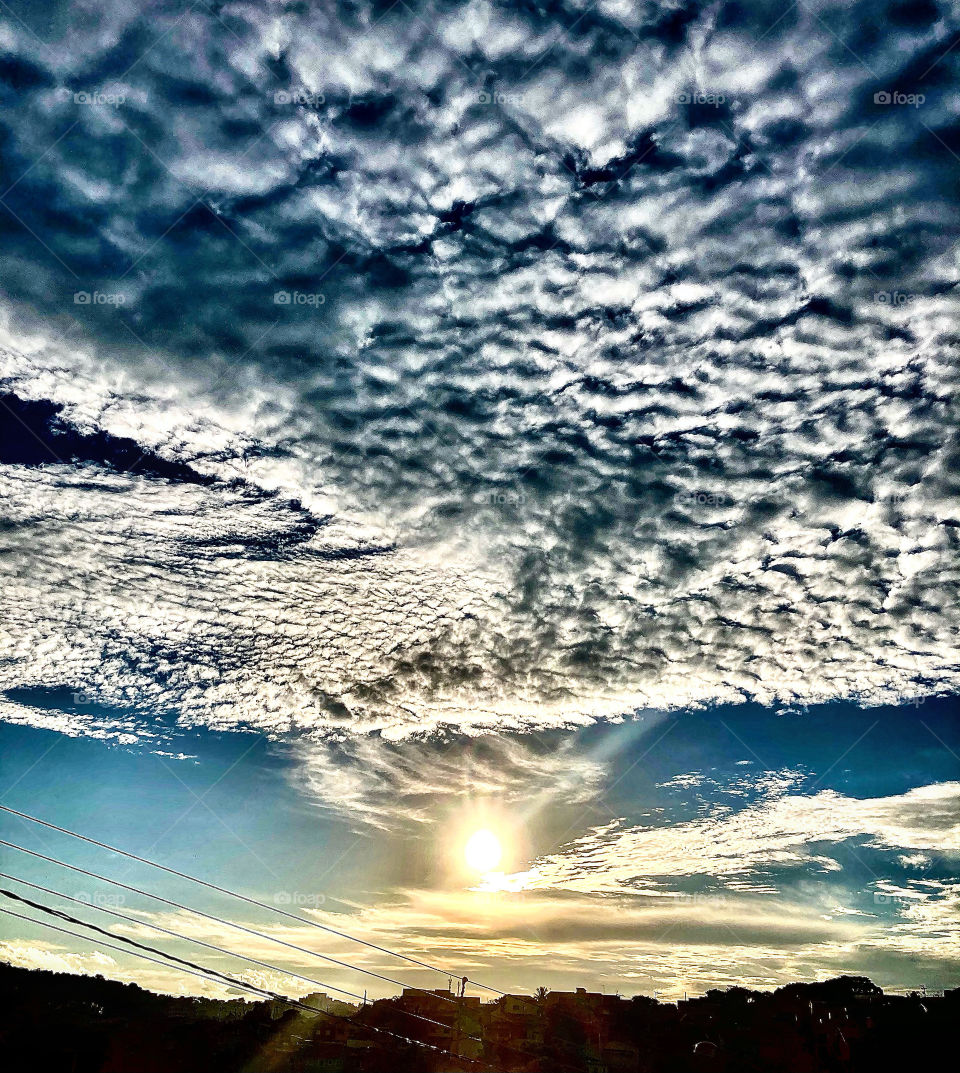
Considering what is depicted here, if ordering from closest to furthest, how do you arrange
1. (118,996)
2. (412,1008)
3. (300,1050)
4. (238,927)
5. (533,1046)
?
(238,927), (118,996), (300,1050), (533,1046), (412,1008)

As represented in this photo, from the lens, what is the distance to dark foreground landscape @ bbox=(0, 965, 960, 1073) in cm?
2712

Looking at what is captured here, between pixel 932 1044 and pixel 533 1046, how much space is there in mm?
34475

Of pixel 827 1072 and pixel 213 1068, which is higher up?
pixel 827 1072

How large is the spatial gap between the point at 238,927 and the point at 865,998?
7248 centimetres

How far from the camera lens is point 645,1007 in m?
75.2

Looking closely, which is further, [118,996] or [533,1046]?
[533,1046]

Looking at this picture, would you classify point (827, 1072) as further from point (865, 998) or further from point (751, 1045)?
point (865, 998)

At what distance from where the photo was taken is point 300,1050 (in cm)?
4278

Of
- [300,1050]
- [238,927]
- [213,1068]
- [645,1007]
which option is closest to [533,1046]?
[645,1007]

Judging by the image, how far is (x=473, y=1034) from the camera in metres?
41.0

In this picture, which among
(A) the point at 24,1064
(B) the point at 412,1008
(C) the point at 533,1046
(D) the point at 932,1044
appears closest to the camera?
(A) the point at 24,1064

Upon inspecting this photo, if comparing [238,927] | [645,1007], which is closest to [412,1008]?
[645,1007]

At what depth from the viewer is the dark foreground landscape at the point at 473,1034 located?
27.1m

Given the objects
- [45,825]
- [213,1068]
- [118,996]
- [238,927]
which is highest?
[45,825]
